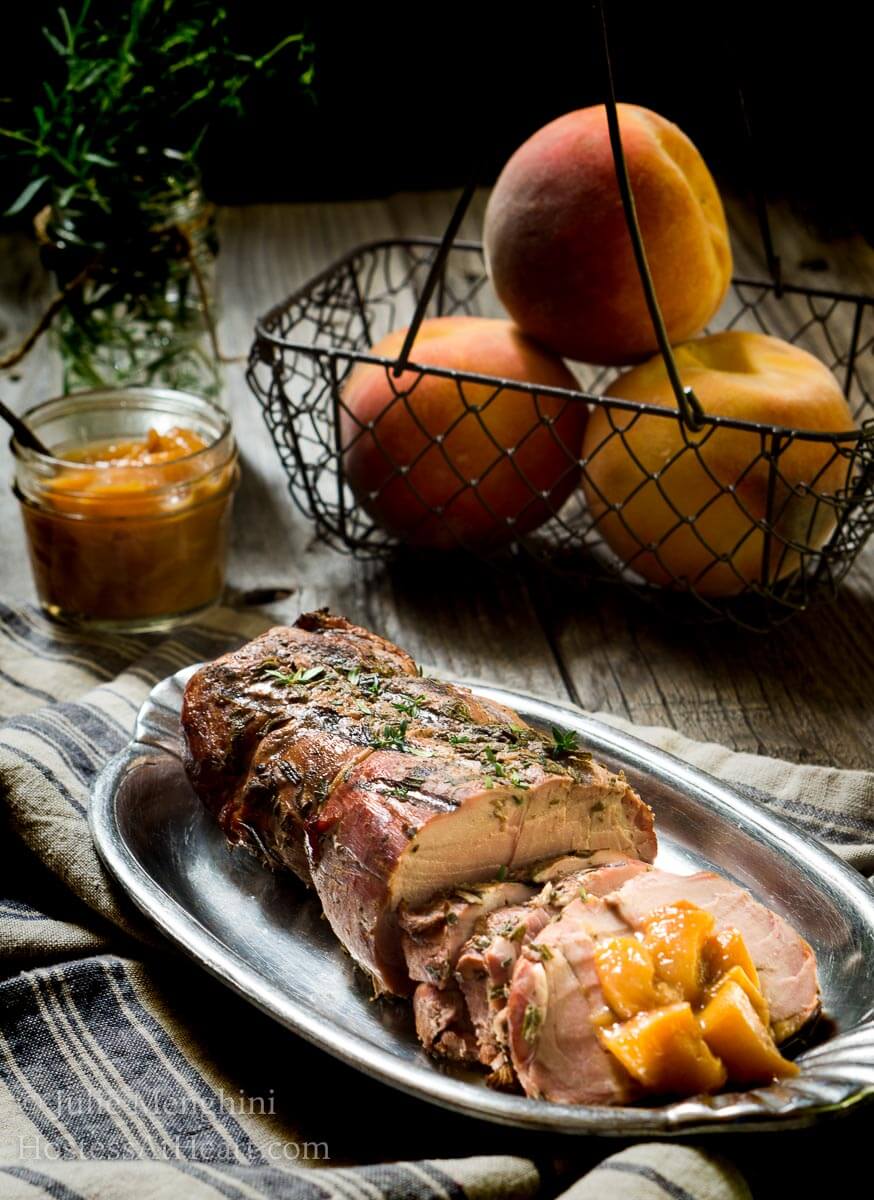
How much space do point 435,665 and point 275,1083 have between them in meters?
1.21

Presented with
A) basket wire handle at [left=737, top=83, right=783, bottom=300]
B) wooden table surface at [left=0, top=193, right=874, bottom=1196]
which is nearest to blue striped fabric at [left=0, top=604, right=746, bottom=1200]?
wooden table surface at [left=0, top=193, right=874, bottom=1196]

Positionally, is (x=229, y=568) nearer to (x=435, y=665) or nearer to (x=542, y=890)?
(x=435, y=665)

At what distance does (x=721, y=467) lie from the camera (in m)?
2.74

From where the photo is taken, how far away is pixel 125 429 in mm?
3168

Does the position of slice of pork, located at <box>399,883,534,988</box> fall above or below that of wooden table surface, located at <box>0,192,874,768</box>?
above

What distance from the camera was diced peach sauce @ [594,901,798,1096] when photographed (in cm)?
153

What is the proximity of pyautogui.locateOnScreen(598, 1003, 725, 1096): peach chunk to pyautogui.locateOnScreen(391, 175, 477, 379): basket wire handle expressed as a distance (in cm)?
140

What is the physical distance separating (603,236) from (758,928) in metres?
1.55

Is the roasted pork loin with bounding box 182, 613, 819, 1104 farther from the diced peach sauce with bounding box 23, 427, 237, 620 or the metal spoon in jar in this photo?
the metal spoon in jar

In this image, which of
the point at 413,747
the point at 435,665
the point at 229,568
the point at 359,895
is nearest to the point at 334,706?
the point at 413,747

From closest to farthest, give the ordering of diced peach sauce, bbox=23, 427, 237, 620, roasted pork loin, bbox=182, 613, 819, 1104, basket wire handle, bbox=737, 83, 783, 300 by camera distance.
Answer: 1. roasted pork loin, bbox=182, 613, 819, 1104
2. diced peach sauce, bbox=23, 427, 237, 620
3. basket wire handle, bbox=737, 83, 783, 300

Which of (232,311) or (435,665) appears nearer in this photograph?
(435,665)

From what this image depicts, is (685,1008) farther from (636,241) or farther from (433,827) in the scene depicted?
(636,241)

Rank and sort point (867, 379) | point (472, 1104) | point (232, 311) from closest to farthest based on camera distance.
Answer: point (472, 1104) < point (867, 379) < point (232, 311)
